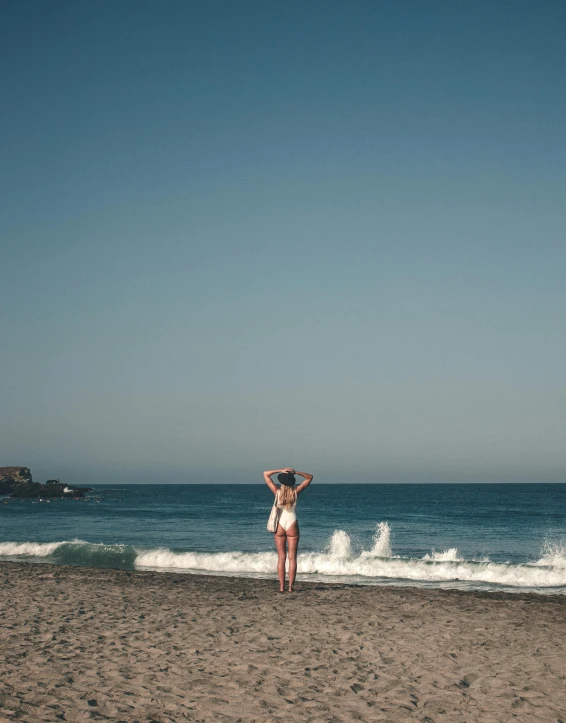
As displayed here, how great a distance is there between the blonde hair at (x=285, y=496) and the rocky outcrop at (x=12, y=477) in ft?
334

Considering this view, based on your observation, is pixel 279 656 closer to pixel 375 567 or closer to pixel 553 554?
pixel 375 567

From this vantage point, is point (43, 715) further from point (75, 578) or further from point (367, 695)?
point (75, 578)

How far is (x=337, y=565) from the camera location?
1859 centimetres

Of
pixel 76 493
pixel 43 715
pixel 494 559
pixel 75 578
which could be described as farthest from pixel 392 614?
pixel 76 493

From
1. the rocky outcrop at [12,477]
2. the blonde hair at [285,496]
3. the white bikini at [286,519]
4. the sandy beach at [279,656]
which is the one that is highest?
the blonde hair at [285,496]

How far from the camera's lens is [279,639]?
8172mm

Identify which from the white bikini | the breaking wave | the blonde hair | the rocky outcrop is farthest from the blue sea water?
the rocky outcrop

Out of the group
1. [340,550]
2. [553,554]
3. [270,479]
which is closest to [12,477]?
[340,550]

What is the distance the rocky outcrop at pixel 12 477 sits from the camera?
10312 cm

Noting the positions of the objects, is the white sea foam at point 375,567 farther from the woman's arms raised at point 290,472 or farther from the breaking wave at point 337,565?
the woman's arms raised at point 290,472

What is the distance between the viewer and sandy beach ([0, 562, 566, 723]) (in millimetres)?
5637

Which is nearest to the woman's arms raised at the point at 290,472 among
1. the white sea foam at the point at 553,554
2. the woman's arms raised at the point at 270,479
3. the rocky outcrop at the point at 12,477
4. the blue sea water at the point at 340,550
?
the woman's arms raised at the point at 270,479

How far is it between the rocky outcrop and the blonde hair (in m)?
102

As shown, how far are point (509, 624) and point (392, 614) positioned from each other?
1.81 m
